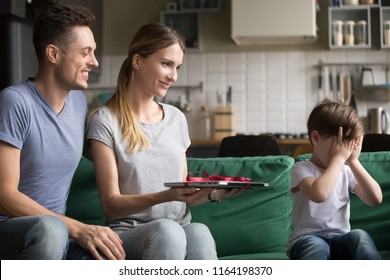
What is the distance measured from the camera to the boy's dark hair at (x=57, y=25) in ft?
6.77

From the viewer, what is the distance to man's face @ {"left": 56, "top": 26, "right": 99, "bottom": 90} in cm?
204

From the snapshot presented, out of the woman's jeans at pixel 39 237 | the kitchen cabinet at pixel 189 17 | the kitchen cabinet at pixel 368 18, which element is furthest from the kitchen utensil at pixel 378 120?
the woman's jeans at pixel 39 237

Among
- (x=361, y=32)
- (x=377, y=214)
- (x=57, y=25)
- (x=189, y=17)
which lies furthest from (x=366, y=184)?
(x=189, y=17)

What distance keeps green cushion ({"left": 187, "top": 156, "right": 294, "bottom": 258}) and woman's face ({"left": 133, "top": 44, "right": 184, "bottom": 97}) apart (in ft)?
1.44

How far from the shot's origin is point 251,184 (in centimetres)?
172

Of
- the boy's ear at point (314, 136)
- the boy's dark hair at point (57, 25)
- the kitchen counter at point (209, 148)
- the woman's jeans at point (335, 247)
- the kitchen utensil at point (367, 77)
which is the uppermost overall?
the kitchen utensil at point (367, 77)

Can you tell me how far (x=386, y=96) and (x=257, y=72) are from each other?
118 cm

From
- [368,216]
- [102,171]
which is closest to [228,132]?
[368,216]

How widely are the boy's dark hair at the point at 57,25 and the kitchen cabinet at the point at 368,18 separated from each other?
3.84m

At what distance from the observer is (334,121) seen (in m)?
2.12

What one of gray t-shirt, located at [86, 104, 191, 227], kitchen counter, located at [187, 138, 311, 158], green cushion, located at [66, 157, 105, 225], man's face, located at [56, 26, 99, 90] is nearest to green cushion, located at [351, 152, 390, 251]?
gray t-shirt, located at [86, 104, 191, 227]

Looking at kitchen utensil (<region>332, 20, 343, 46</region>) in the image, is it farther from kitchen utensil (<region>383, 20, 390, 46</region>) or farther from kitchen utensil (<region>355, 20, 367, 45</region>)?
kitchen utensil (<region>383, 20, 390, 46</region>)

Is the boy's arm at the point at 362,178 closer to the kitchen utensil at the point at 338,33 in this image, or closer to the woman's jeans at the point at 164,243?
the woman's jeans at the point at 164,243
